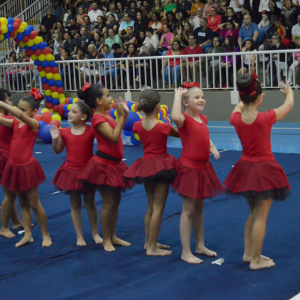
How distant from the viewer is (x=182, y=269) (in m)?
3.07

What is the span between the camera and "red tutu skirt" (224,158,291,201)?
2.95 m

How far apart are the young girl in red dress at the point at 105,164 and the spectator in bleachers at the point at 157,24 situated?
8.67 m

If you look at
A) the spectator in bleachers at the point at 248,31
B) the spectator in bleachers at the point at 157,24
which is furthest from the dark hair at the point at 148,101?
the spectator in bleachers at the point at 157,24

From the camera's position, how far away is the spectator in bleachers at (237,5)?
10859mm

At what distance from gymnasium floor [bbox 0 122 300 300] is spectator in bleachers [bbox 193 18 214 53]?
664 centimetres

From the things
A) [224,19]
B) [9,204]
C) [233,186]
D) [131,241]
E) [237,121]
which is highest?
[224,19]

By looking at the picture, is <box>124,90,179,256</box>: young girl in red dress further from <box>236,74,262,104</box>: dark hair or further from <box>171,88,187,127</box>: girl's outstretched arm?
<box>236,74,262,104</box>: dark hair

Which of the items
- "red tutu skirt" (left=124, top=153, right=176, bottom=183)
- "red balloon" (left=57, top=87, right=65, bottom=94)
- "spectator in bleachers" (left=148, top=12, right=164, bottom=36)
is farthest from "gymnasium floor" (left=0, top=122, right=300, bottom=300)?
"spectator in bleachers" (left=148, top=12, right=164, bottom=36)

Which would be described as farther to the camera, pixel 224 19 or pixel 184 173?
pixel 224 19

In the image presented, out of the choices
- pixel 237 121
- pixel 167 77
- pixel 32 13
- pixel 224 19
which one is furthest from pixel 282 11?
pixel 32 13

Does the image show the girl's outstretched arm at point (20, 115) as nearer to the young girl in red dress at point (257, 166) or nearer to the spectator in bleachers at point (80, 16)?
the young girl in red dress at point (257, 166)

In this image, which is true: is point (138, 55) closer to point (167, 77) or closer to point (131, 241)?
point (167, 77)

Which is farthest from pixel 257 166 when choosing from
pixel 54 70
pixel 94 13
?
pixel 94 13

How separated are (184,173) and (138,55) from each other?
27.6ft
